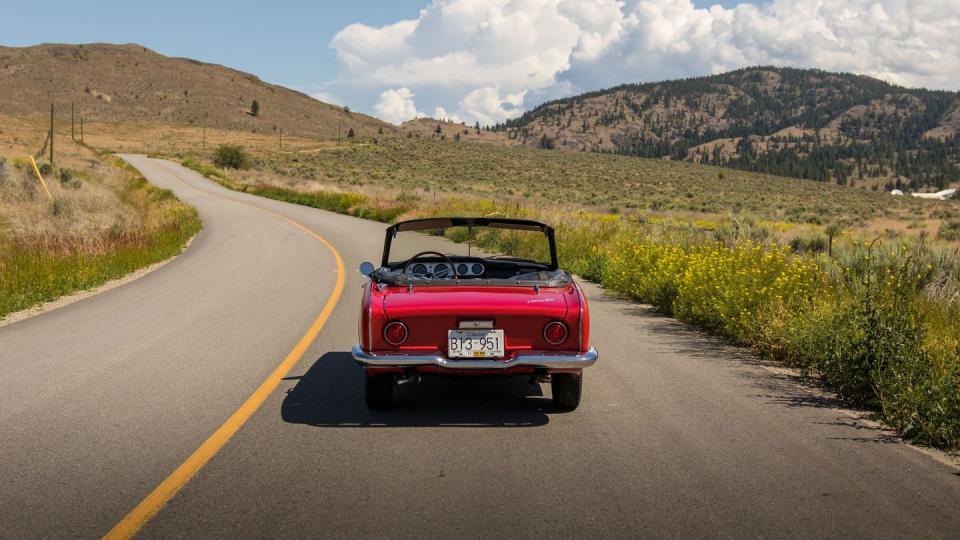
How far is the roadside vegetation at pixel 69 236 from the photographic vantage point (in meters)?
12.4

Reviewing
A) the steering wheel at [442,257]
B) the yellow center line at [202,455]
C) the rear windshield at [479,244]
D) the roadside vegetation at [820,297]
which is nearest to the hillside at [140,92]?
the rear windshield at [479,244]

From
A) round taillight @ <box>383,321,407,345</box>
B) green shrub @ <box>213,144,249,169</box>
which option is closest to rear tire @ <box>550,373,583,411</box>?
round taillight @ <box>383,321,407,345</box>

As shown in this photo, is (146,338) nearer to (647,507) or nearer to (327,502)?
(327,502)

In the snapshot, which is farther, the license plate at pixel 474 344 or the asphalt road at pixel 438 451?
the license plate at pixel 474 344

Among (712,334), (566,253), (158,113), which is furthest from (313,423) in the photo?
(158,113)

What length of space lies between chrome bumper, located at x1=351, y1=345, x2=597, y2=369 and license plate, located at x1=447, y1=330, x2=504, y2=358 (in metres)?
0.05

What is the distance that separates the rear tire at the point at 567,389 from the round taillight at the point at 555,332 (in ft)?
1.22

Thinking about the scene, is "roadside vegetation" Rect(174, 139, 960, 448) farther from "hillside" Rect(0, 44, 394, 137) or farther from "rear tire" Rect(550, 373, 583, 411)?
"hillside" Rect(0, 44, 394, 137)

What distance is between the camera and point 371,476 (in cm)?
448

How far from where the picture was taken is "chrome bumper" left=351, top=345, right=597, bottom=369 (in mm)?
5449

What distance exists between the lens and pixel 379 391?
19.3ft

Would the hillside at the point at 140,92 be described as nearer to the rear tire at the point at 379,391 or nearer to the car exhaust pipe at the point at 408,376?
the rear tire at the point at 379,391

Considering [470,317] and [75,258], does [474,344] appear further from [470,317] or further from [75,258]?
[75,258]

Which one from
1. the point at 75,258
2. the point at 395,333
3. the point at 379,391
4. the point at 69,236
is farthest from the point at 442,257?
the point at 69,236
